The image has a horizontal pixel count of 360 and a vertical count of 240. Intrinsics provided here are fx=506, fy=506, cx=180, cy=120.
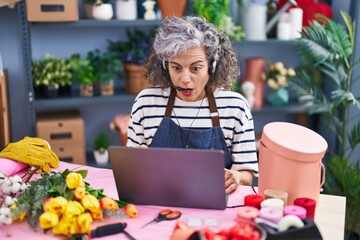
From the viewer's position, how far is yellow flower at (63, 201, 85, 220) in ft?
4.45

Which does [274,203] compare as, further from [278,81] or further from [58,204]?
[278,81]

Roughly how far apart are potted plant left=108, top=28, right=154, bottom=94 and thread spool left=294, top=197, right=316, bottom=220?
2066 millimetres

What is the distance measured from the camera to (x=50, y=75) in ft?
10.5

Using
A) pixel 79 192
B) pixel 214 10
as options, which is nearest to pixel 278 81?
pixel 214 10

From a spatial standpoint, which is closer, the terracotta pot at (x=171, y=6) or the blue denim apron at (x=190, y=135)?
the blue denim apron at (x=190, y=135)

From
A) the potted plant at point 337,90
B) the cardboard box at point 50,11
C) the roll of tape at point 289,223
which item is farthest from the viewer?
the cardboard box at point 50,11

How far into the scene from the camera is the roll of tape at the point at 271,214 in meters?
1.32

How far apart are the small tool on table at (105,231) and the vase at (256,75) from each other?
2311 millimetres

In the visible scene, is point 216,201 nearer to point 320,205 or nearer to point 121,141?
point 320,205

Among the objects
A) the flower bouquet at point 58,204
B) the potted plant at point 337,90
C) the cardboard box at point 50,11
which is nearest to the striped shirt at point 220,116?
the flower bouquet at point 58,204

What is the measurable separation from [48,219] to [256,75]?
247cm

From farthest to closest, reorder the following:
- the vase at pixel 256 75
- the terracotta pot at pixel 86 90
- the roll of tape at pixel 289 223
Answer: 1. the vase at pixel 256 75
2. the terracotta pot at pixel 86 90
3. the roll of tape at pixel 289 223

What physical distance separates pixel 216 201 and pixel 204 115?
1.93 ft

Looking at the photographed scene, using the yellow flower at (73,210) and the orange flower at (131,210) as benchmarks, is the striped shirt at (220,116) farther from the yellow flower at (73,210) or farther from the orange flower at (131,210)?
the yellow flower at (73,210)
